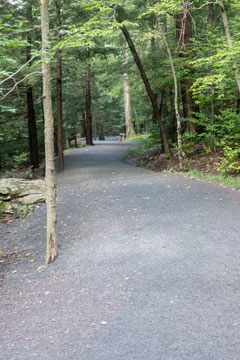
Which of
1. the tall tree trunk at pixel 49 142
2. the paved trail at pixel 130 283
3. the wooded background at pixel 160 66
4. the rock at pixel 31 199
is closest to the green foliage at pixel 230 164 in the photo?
the wooded background at pixel 160 66

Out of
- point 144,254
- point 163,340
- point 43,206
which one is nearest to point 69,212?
point 43,206

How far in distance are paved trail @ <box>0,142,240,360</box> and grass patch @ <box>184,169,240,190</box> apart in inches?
Result: 21.7

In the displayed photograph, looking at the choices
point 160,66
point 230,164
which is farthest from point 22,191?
point 160,66

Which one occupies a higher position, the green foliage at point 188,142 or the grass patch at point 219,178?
the green foliage at point 188,142

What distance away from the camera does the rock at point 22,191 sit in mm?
8906

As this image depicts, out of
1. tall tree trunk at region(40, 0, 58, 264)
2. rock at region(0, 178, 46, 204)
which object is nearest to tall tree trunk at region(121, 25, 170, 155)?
rock at region(0, 178, 46, 204)

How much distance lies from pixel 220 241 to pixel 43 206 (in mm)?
5132

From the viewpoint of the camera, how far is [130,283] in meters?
3.91

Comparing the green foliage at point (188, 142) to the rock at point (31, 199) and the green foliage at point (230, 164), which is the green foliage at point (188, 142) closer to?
the green foliage at point (230, 164)

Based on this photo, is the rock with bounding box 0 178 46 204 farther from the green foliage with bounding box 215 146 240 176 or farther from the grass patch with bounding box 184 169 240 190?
the green foliage with bounding box 215 146 240 176

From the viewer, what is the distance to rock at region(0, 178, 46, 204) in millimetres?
8906

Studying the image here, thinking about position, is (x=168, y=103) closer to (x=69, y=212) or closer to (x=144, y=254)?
(x=69, y=212)

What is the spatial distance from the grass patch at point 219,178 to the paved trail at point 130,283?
0.55 metres

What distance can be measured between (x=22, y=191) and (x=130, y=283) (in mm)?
6115
